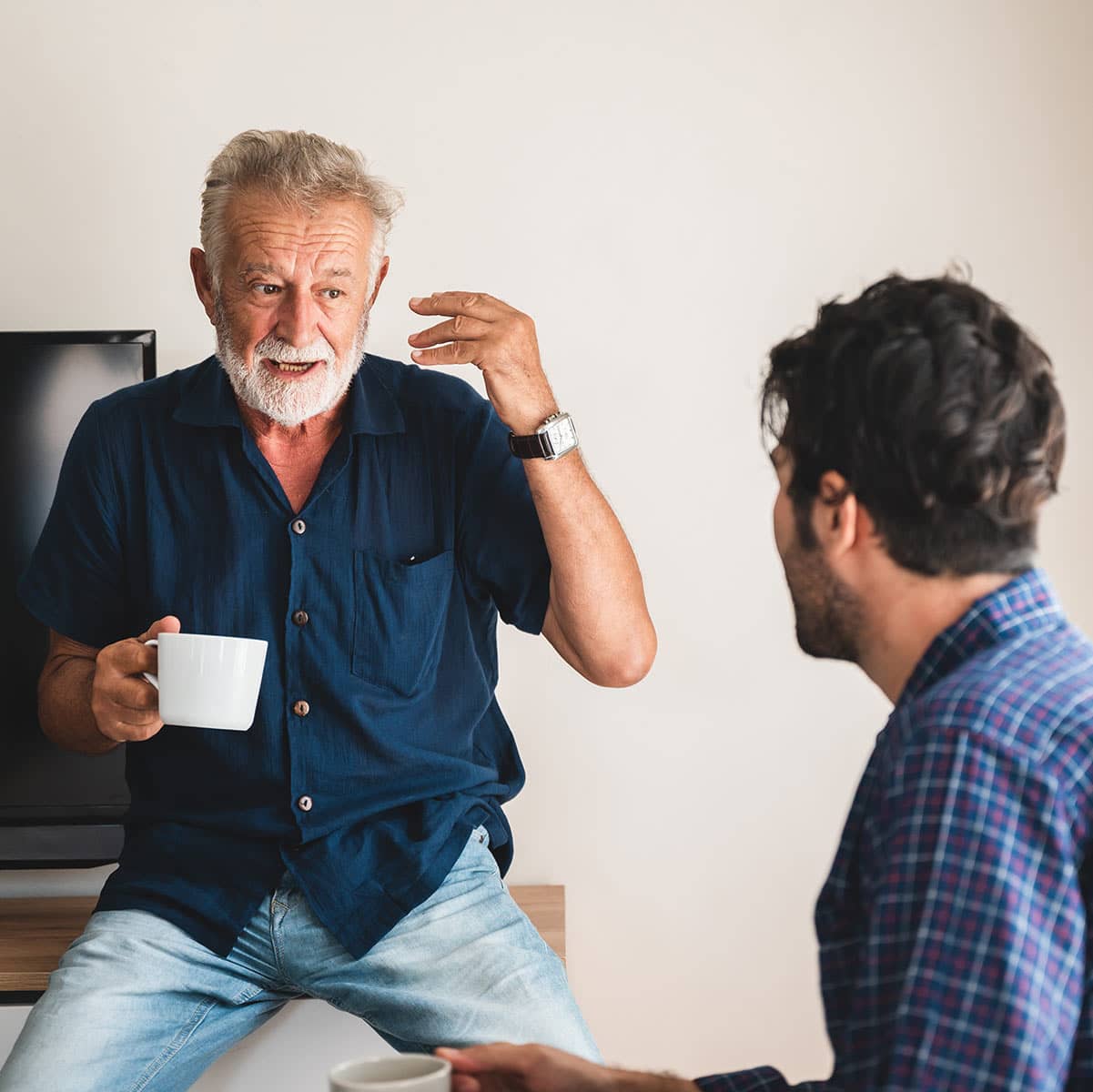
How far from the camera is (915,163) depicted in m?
2.05

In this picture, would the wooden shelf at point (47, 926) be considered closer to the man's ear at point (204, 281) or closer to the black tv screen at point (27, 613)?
the black tv screen at point (27, 613)

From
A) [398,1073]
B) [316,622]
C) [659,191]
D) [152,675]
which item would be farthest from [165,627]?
[659,191]

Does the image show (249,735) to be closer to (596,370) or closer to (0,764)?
(0,764)

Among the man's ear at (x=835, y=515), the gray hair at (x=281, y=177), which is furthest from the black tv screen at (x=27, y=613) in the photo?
the man's ear at (x=835, y=515)

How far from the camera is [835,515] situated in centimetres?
95

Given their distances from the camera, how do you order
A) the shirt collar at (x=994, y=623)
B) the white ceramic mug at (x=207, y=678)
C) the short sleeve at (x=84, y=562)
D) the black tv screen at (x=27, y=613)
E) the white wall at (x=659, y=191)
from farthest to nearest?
the white wall at (x=659, y=191)
the black tv screen at (x=27, y=613)
the short sleeve at (x=84, y=562)
the white ceramic mug at (x=207, y=678)
the shirt collar at (x=994, y=623)

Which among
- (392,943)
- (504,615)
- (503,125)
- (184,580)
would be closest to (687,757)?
(504,615)

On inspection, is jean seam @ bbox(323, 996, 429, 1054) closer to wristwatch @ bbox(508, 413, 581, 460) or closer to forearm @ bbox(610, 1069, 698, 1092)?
forearm @ bbox(610, 1069, 698, 1092)

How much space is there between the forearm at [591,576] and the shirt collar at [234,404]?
26cm

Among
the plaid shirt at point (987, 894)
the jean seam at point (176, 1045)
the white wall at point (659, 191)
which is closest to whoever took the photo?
the plaid shirt at point (987, 894)

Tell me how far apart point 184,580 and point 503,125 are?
931mm

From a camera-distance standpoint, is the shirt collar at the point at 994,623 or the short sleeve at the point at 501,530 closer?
the shirt collar at the point at 994,623

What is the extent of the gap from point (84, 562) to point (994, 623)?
1147 millimetres

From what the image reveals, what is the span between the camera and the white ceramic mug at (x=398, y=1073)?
2.56 ft
